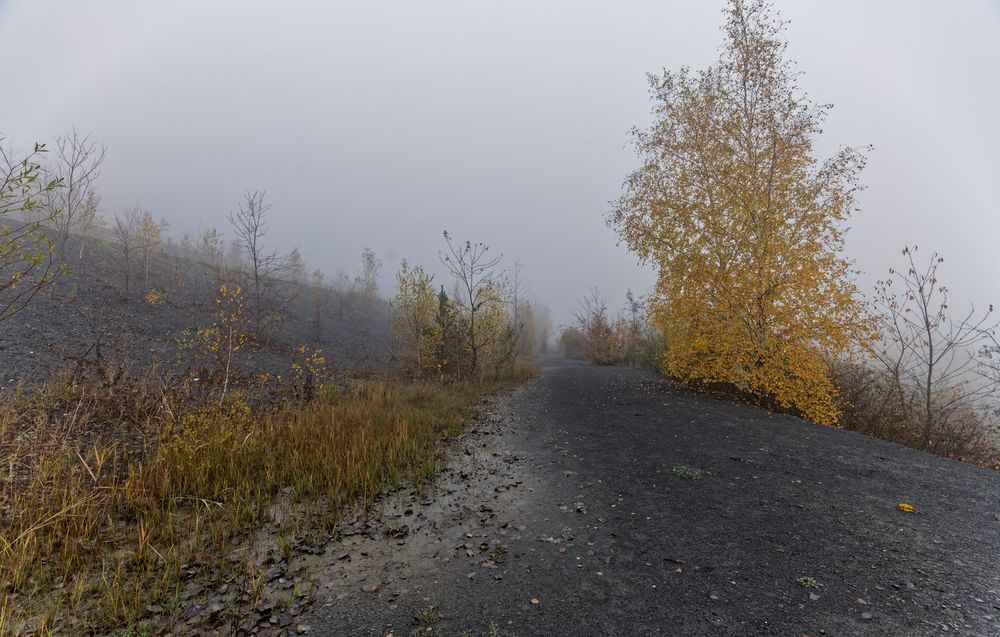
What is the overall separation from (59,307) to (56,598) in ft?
67.4

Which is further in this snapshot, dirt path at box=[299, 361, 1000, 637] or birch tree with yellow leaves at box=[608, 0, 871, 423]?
birch tree with yellow leaves at box=[608, 0, 871, 423]

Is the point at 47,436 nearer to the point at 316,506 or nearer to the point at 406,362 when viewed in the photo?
the point at 316,506

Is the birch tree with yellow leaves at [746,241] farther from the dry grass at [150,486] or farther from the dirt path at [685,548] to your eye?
the dry grass at [150,486]

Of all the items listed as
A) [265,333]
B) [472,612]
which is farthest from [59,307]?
[472,612]

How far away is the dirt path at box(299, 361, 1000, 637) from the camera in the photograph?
3.12m

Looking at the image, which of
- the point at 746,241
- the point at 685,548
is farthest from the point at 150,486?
the point at 746,241

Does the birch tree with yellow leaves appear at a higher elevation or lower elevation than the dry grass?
higher

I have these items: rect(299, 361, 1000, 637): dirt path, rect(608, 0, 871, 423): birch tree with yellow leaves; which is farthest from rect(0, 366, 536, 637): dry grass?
rect(608, 0, 871, 423): birch tree with yellow leaves

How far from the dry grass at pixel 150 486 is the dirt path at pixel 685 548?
3.43 ft

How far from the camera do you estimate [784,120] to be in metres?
10.1

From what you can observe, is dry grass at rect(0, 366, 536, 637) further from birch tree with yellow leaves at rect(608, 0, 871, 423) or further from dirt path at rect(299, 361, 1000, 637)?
birch tree with yellow leaves at rect(608, 0, 871, 423)

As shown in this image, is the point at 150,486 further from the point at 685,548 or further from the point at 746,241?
the point at 746,241

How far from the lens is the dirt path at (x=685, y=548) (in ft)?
10.3

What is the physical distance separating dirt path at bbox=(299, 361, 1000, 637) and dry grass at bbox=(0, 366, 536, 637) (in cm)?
104
